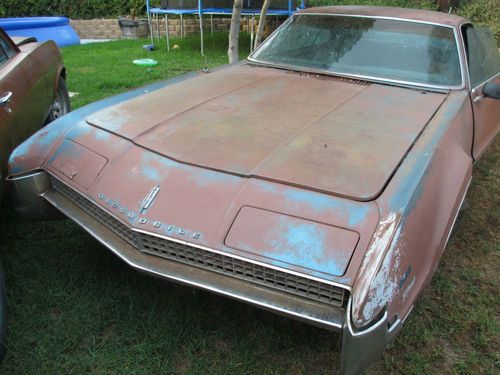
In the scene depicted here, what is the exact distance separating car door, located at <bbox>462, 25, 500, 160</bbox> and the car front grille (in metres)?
1.69

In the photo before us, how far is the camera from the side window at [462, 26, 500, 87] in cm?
307

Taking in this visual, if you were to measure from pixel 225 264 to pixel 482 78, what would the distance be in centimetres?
246

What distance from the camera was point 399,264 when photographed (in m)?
1.56

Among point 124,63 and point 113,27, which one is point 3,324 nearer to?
point 124,63

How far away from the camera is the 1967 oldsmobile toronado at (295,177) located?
159 centimetres

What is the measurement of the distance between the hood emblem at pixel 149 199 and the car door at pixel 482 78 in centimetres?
195

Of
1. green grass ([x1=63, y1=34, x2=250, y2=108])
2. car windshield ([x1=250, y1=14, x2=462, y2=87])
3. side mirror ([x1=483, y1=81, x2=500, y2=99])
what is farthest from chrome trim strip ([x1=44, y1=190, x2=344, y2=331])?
green grass ([x1=63, y1=34, x2=250, y2=108])

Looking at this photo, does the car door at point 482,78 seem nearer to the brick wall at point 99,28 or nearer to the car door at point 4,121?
the car door at point 4,121

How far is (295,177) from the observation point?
1.83m

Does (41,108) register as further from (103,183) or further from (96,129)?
(103,183)

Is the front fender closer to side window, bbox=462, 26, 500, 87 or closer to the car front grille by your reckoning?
the car front grille

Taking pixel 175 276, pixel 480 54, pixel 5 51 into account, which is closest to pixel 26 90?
pixel 5 51

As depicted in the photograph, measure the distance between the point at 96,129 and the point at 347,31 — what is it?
1923mm

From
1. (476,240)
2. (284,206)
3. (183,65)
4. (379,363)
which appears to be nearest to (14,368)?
(284,206)
